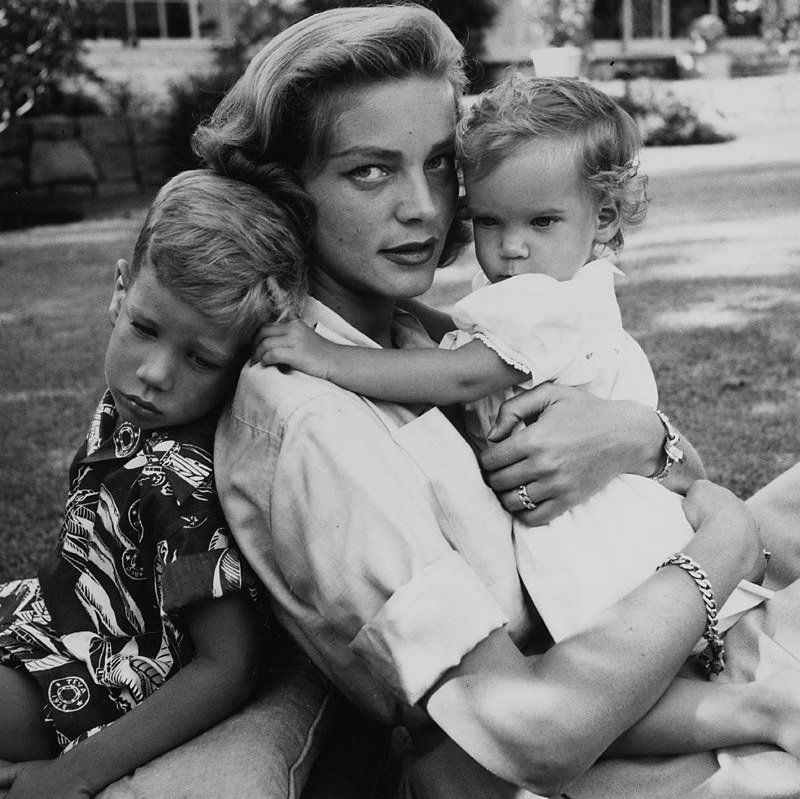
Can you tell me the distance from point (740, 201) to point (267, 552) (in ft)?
31.0

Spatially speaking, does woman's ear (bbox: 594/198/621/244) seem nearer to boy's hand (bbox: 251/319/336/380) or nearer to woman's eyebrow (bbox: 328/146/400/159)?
woman's eyebrow (bbox: 328/146/400/159)

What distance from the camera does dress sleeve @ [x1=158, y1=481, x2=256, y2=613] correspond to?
1.94m

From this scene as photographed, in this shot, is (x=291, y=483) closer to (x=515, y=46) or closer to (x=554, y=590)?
(x=554, y=590)

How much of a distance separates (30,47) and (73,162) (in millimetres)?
1676

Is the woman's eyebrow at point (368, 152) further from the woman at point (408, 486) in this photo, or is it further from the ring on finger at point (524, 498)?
the ring on finger at point (524, 498)

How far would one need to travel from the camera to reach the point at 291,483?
6.02ft

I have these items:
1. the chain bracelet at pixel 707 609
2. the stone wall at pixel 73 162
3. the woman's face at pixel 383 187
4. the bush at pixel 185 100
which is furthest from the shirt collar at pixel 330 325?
the bush at pixel 185 100

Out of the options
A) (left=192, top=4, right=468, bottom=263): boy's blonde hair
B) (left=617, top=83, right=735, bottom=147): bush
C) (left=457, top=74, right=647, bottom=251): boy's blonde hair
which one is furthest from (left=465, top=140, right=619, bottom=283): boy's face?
(left=617, top=83, right=735, bottom=147): bush

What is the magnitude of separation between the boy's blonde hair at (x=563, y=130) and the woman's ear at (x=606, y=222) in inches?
0.6

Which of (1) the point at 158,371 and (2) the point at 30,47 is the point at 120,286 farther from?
(2) the point at 30,47

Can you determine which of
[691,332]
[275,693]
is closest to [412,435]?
[275,693]

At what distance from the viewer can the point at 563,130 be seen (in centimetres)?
236

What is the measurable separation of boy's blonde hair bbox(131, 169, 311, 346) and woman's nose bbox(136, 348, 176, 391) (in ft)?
0.37

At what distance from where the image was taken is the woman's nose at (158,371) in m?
2.10
